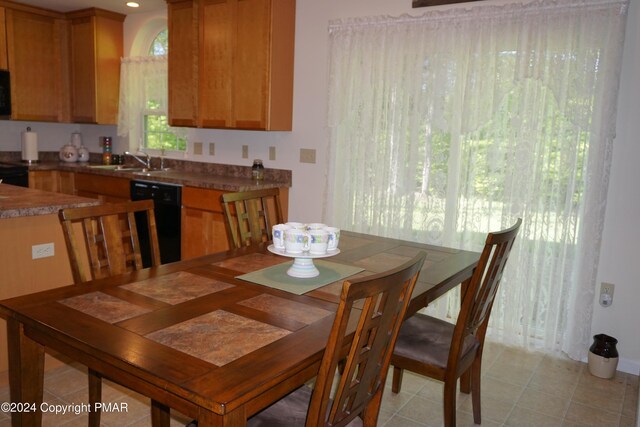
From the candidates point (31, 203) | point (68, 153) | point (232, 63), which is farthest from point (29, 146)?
point (31, 203)

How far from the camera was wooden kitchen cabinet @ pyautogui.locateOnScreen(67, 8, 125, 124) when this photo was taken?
16.8ft

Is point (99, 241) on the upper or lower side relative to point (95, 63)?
Answer: lower

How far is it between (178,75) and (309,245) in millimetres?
3154

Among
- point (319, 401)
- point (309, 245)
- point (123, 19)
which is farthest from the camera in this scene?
point (123, 19)

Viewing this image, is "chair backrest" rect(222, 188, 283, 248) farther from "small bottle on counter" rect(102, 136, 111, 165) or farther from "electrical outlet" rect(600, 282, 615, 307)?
"small bottle on counter" rect(102, 136, 111, 165)

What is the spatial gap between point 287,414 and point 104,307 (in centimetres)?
65

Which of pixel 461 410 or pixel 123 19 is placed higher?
pixel 123 19

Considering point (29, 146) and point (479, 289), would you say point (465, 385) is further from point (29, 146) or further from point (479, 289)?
point (29, 146)

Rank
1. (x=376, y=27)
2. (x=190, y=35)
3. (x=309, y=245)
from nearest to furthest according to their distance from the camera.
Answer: (x=309, y=245) → (x=376, y=27) → (x=190, y=35)

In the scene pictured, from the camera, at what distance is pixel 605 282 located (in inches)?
118

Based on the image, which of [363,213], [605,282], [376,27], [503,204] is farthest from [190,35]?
[605,282]

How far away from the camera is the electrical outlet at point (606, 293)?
299 centimetres

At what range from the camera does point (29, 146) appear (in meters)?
5.21

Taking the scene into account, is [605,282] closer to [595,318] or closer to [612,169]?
[595,318]
